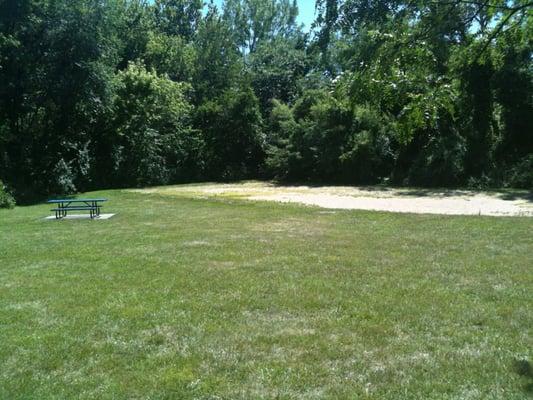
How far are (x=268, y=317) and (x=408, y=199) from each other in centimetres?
1353

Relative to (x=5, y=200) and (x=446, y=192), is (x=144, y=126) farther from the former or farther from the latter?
(x=446, y=192)

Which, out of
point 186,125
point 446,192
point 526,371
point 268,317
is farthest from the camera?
point 186,125

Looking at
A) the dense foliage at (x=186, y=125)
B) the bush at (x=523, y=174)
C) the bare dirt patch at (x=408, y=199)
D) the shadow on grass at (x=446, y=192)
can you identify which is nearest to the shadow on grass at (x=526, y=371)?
the bare dirt patch at (x=408, y=199)

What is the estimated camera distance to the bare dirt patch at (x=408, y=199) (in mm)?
14633

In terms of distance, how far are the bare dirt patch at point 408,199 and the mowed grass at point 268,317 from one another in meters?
4.76

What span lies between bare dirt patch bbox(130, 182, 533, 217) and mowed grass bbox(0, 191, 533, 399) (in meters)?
4.76

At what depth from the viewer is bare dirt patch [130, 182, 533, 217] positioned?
14633 millimetres

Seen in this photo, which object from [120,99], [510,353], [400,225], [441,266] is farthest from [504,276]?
[120,99]

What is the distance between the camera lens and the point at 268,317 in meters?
5.20

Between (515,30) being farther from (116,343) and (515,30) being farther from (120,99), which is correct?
(120,99)

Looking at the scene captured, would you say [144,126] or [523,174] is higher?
[144,126]

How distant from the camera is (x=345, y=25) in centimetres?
2734

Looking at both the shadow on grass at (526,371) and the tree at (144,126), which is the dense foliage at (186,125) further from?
the shadow on grass at (526,371)

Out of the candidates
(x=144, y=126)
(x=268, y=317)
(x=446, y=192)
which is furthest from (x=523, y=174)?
(x=268, y=317)
